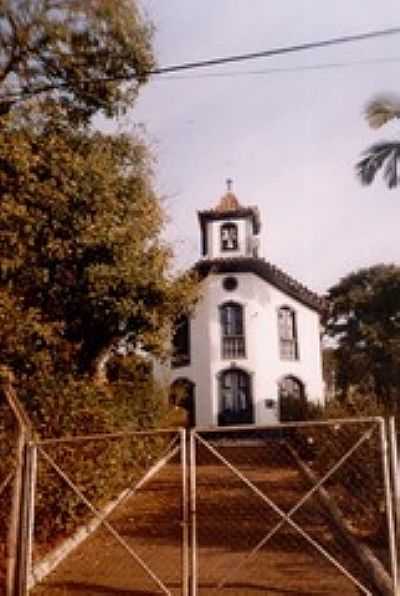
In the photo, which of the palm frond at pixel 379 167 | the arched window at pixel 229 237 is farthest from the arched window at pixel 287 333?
the palm frond at pixel 379 167

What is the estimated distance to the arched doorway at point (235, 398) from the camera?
31438 millimetres

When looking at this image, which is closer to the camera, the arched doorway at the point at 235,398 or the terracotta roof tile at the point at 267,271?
the arched doorway at the point at 235,398

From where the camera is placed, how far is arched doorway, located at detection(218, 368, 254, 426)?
3144 cm

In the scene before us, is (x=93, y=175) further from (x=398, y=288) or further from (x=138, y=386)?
(x=398, y=288)

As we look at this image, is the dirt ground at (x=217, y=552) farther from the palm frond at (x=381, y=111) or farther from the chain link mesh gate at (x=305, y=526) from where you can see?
the palm frond at (x=381, y=111)

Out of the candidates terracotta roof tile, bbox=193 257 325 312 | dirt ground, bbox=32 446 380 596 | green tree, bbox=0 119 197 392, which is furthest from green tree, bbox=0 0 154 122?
terracotta roof tile, bbox=193 257 325 312

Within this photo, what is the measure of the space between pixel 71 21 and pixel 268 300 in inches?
769

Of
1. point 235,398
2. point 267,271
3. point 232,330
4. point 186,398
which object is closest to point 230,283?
point 267,271

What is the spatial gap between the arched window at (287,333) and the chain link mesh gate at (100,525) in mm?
19101

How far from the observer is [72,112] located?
642 inches

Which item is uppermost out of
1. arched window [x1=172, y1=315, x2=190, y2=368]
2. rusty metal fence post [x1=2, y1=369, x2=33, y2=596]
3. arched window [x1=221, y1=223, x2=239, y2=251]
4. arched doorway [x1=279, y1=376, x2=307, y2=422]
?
arched window [x1=221, y1=223, x2=239, y2=251]

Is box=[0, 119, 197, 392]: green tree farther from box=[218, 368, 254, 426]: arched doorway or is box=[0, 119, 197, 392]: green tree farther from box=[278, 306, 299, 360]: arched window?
box=[278, 306, 299, 360]: arched window

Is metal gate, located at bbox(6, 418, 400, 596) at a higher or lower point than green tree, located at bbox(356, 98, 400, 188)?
lower

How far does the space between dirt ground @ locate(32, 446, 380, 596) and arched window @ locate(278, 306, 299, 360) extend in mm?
16774
